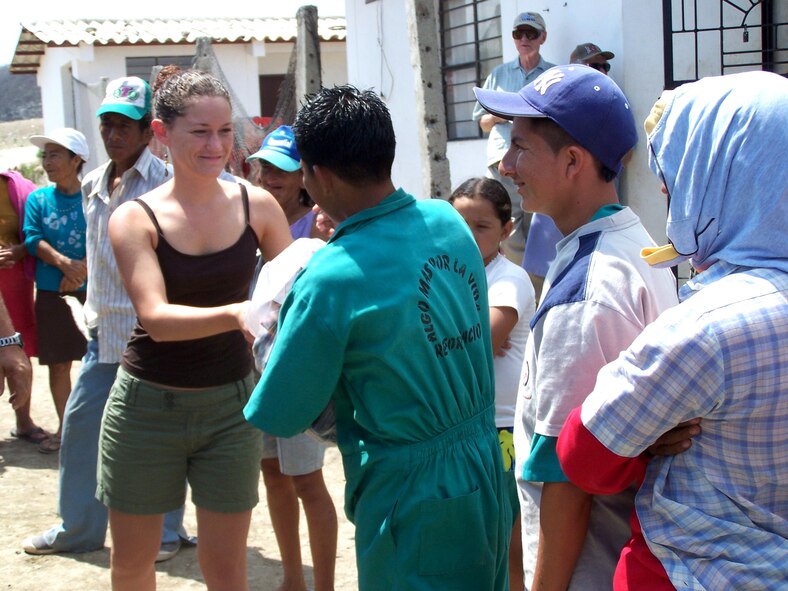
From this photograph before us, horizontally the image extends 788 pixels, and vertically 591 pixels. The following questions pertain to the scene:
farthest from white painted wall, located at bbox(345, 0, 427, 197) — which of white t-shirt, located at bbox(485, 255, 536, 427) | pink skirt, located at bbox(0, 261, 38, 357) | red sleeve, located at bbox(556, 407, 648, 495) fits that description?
red sleeve, located at bbox(556, 407, 648, 495)

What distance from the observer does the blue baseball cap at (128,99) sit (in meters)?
4.08

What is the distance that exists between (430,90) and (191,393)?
389 cm

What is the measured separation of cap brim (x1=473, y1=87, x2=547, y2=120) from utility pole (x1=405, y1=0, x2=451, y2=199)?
4.09m

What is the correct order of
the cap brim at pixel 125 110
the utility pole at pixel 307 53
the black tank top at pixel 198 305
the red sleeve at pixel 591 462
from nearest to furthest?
the red sleeve at pixel 591 462 < the black tank top at pixel 198 305 < the cap brim at pixel 125 110 < the utility pole at pixel 307 53

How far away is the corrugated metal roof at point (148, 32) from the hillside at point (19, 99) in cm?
2526

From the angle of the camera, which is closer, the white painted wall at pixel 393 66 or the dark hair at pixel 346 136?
the dark hair at pixel 346 136

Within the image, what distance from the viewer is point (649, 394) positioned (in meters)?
1.65

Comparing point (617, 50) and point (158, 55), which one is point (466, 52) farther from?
point (158, 55)

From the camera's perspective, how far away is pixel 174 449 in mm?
3141

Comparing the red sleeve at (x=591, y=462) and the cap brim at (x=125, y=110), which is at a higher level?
the cap brim at (x=125, y=110)

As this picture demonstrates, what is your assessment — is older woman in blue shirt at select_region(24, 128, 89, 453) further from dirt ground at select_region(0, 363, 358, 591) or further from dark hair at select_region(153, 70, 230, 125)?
dark hair at select_region(153, 70, 230, 125)

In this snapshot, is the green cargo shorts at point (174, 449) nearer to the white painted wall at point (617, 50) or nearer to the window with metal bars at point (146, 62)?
the white painted wall at point (617, 50)

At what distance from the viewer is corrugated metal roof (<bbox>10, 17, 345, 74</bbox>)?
800 inches

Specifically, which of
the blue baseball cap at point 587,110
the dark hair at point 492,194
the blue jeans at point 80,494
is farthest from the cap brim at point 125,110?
the blue baseball cap at point 587,110
